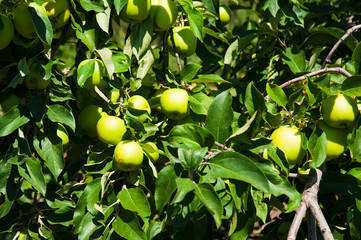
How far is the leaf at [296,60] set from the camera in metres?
1.50

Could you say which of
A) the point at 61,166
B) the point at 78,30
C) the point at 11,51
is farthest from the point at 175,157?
the point at 11,51

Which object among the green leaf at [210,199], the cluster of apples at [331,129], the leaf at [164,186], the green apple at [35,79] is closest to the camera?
the green leaf at [210,199]

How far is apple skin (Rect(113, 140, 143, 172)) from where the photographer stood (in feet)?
3.79

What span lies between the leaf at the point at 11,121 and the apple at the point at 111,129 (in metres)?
0.21

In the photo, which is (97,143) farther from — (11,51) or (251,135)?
(251,135)

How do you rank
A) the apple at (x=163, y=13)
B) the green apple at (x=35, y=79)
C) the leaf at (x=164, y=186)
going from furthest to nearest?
the apple at (x=163, y=13)
the green apple at (x=35, y=79)
the leaf at (x=164, y=186)

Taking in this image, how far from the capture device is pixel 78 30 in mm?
1263

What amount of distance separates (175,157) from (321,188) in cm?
57

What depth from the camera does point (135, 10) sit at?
4.17 ft

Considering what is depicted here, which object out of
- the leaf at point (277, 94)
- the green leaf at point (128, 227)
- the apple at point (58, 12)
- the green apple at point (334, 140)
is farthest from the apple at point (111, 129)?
the green apple at point (334, 140)

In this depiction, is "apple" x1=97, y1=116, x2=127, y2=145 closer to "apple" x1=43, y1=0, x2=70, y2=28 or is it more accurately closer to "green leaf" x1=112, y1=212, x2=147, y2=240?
"green leaf" x1=112, y1=212, x2=147, y2=240

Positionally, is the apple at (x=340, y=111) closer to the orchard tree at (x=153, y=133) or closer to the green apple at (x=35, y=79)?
the orchard tree at (x=153, y=133)

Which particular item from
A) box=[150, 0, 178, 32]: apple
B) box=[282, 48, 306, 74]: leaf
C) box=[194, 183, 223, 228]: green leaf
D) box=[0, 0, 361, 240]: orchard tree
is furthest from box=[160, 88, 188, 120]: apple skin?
box=[282, 48, 306, 74]: leaf

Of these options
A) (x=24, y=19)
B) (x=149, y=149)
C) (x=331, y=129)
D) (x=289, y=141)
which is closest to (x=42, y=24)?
(x=24, y=19)
